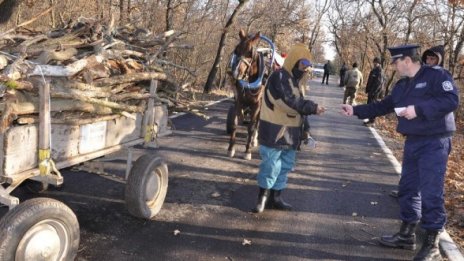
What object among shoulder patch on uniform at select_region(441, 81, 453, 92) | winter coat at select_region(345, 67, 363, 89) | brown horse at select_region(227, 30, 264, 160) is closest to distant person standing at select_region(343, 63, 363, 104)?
winter coat at select_region(345, 67, 363, 89)

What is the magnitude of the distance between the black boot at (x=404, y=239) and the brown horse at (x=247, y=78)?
365 centimetres

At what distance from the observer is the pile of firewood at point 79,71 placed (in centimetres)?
346

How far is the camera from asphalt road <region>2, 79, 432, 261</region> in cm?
457

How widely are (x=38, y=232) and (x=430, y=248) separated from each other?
366 centimetres

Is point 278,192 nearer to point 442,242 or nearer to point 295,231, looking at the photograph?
point 295,231

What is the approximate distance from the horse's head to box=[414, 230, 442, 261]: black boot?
4421 mm

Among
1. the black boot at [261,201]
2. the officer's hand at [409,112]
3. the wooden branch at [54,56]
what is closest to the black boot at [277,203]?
the black boot at [261,201]

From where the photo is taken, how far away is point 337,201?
6.46 m

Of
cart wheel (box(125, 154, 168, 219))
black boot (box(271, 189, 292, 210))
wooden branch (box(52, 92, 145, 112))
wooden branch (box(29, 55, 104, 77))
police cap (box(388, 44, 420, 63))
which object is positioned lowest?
black boot (box(271, 189, 292, 210))

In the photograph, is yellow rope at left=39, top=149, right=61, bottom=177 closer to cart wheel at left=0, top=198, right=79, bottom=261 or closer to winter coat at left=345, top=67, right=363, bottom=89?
cart wheel at left=0, top=198, right=79, bottom=261

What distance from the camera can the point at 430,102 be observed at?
4.40 m

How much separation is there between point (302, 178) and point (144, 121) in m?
3.34

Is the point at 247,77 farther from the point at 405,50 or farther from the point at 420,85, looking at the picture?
the point at 420,85

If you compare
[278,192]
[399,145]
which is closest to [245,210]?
[278,192]
